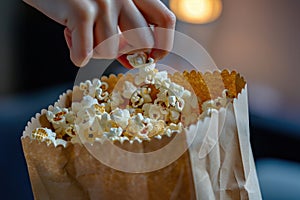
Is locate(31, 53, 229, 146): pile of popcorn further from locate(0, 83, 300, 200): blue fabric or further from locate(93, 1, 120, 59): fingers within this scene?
locate(0, 83, 300, 200): blue fabric

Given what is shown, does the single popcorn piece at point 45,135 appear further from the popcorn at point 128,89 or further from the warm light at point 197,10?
the warm light at point 197,10

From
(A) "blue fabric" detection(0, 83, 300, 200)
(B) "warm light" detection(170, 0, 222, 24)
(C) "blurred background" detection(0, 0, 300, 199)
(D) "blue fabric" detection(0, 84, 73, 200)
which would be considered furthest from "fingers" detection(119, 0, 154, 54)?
(B) "warm light" detection(170, 0, 222, 24)

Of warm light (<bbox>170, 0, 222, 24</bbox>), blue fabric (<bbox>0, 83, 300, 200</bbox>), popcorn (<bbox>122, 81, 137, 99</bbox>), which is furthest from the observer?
warm light (<bbox>170, 0, 222, 24</bbox>)

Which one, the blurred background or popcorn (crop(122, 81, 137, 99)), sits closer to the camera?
popcorn (crop(122, 81, 137, 99))

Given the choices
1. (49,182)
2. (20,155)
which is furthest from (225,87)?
(20,155)

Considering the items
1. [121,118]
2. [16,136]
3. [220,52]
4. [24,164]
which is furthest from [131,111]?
[220,52]

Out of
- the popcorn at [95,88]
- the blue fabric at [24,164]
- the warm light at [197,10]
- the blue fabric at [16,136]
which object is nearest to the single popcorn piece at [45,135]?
the popcorn at [95,88]

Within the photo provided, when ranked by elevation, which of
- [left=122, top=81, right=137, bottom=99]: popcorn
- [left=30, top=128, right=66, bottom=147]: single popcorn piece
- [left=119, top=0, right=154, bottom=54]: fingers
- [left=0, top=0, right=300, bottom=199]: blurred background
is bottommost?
[left=30, top=128, right=66, bottom=147]: single popcorn piece
